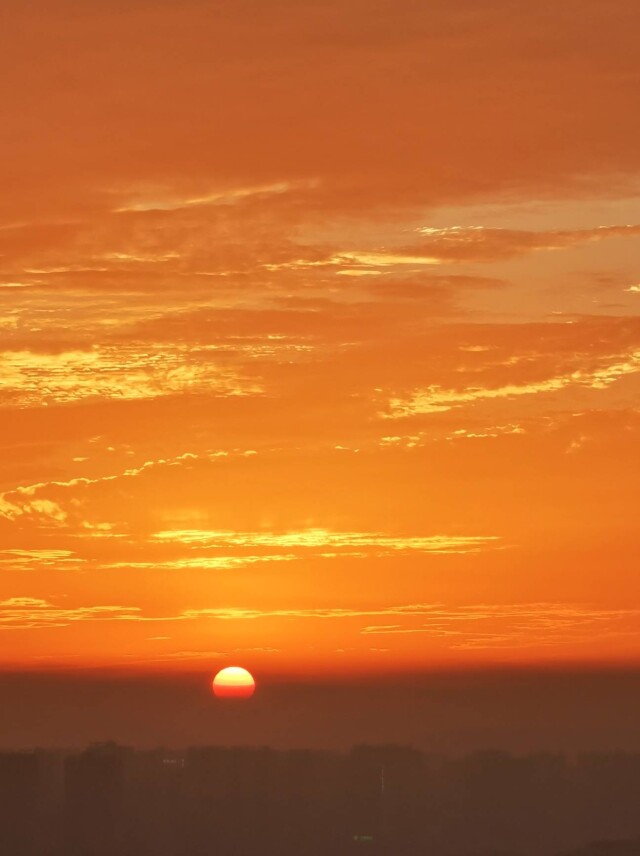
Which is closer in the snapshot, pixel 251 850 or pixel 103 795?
pixel 251 850

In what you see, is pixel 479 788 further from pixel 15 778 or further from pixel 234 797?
pixel 15 778

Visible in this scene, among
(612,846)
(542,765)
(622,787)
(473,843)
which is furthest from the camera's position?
(542,765)

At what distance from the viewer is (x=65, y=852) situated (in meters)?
89.6

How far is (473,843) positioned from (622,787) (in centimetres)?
1349

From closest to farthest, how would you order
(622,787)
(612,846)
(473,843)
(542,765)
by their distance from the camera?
1. (612,846)
2. (473,843)
3. (622,787)
4. (542,765)

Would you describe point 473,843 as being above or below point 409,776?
below

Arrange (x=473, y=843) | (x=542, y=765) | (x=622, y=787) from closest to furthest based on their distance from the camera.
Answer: (x=473, y=843) → (x=622, y=787) → (x=542, y=765)

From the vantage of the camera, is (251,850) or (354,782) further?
(354,782)

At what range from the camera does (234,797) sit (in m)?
97.4

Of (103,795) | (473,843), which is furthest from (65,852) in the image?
(473,843)

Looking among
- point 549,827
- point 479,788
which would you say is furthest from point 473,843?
point 479,788

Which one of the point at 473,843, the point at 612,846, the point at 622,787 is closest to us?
the point at 612,846

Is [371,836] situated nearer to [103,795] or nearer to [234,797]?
[234,797]

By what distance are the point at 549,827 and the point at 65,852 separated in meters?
31.2
